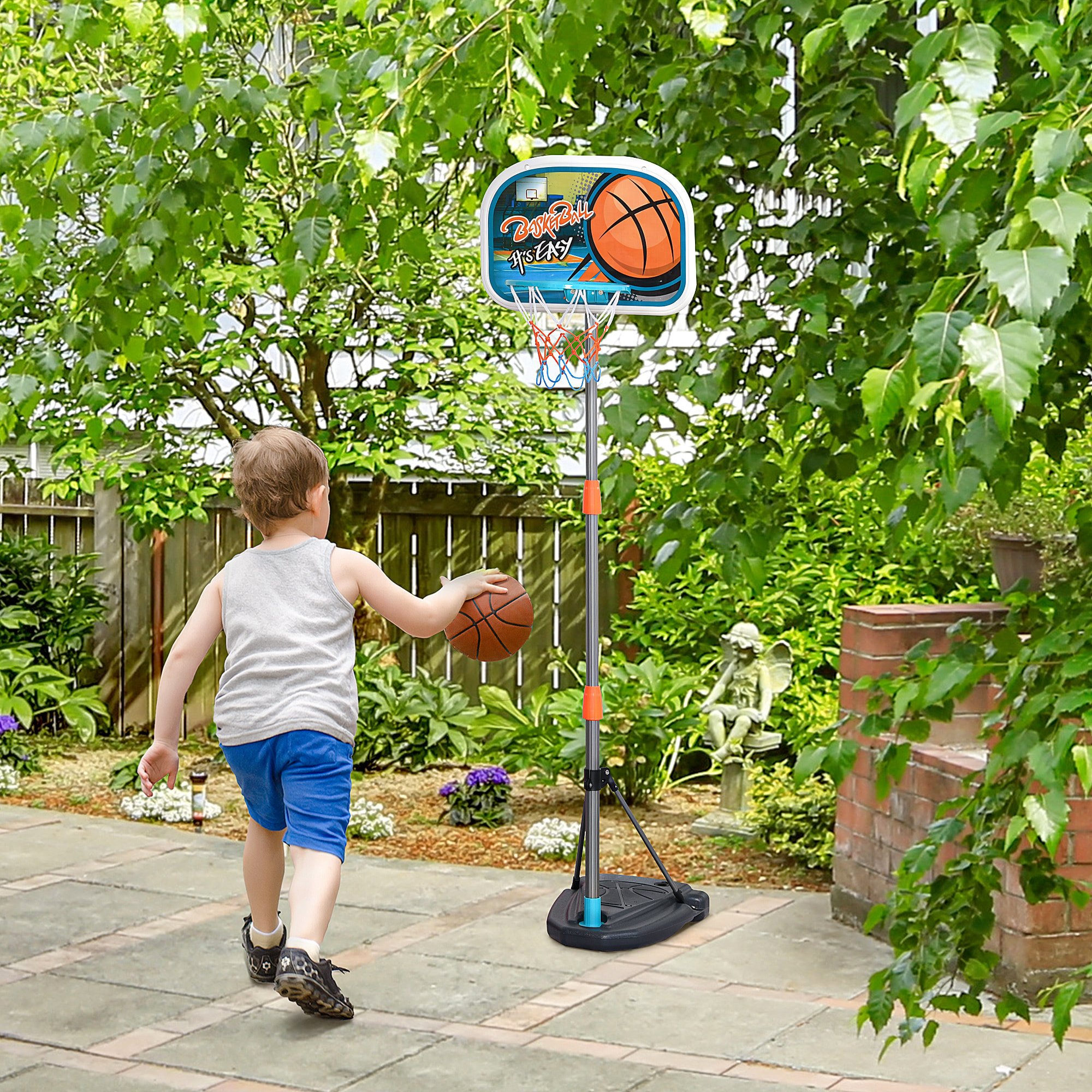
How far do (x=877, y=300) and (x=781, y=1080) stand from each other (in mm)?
2021

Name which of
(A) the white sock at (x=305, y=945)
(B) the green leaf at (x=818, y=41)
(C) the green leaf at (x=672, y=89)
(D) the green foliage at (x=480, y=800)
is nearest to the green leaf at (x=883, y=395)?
(B) the green leaf at (x=818, y=41)

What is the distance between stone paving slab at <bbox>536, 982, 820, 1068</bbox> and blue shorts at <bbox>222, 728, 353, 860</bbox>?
2.83 ft

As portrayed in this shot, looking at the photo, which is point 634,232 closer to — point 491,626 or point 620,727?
point 491,626

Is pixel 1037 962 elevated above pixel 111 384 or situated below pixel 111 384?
below

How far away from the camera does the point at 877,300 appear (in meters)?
3.55

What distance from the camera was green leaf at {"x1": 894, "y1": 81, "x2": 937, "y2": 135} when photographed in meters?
2.11

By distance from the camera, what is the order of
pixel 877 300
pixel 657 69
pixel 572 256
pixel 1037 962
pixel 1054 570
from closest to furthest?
1. pixel 877 300
2. pixel 657 69
3. pixel 1037 962
4. pixel 572 256
5. pixel 1054 570

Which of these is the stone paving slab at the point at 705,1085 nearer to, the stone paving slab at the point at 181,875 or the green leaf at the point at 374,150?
the stone paving slab at the point at 181,875

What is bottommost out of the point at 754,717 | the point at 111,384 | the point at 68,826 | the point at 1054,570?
the point at 68,826

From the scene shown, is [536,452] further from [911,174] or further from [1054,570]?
[911,174]

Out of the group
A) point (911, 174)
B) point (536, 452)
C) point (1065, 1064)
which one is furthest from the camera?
point (536, 452)

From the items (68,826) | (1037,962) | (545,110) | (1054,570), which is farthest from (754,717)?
(545,110)

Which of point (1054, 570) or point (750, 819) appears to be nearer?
point (1054, 570)

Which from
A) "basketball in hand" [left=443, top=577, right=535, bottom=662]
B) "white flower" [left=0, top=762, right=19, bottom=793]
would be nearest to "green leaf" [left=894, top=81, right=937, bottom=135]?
"basketball in hand" [left=443, top=577, right=535, bottom=662]
